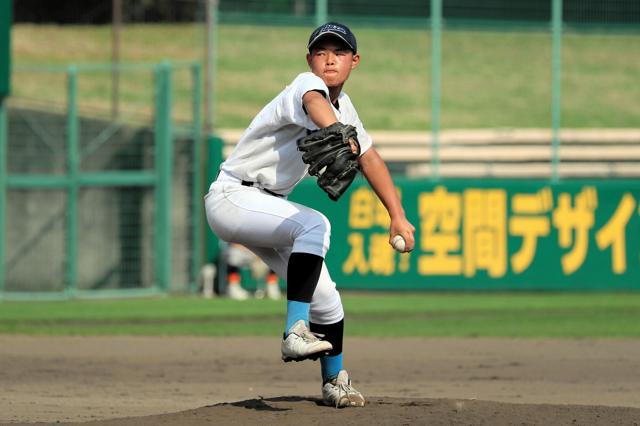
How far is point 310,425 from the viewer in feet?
16.7

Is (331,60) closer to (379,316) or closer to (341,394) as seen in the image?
(341,394)

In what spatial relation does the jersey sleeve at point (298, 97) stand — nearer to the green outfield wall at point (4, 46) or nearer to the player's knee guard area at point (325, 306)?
the player's knee guard area at point (325, 306)

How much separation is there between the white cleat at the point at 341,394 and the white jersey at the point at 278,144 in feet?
3.21

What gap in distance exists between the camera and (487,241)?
16.1m

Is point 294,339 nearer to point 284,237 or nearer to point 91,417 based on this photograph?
point 284,237

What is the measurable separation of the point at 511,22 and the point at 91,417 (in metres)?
12.2

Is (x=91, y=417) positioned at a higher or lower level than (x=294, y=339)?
lower

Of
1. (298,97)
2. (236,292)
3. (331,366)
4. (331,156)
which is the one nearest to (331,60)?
(298,97)

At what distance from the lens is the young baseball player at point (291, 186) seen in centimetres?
508

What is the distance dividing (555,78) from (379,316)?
5.50 metres

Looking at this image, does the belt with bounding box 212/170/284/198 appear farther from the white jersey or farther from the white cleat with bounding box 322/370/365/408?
the white cleat with bounding box 322/370/365/408

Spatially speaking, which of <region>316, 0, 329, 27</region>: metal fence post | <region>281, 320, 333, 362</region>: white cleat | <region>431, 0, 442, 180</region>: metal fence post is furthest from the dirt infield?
<region>316, 0, 329, 27</region>: metal fence post

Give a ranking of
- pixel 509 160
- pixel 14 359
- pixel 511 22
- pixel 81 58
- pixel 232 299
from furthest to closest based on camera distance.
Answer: pixel 81 58 → pixel 509 160 → pixel 511 22 → pixel 232 299 → pixel 14 359

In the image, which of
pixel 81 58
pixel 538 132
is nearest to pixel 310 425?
pixel 538 132
